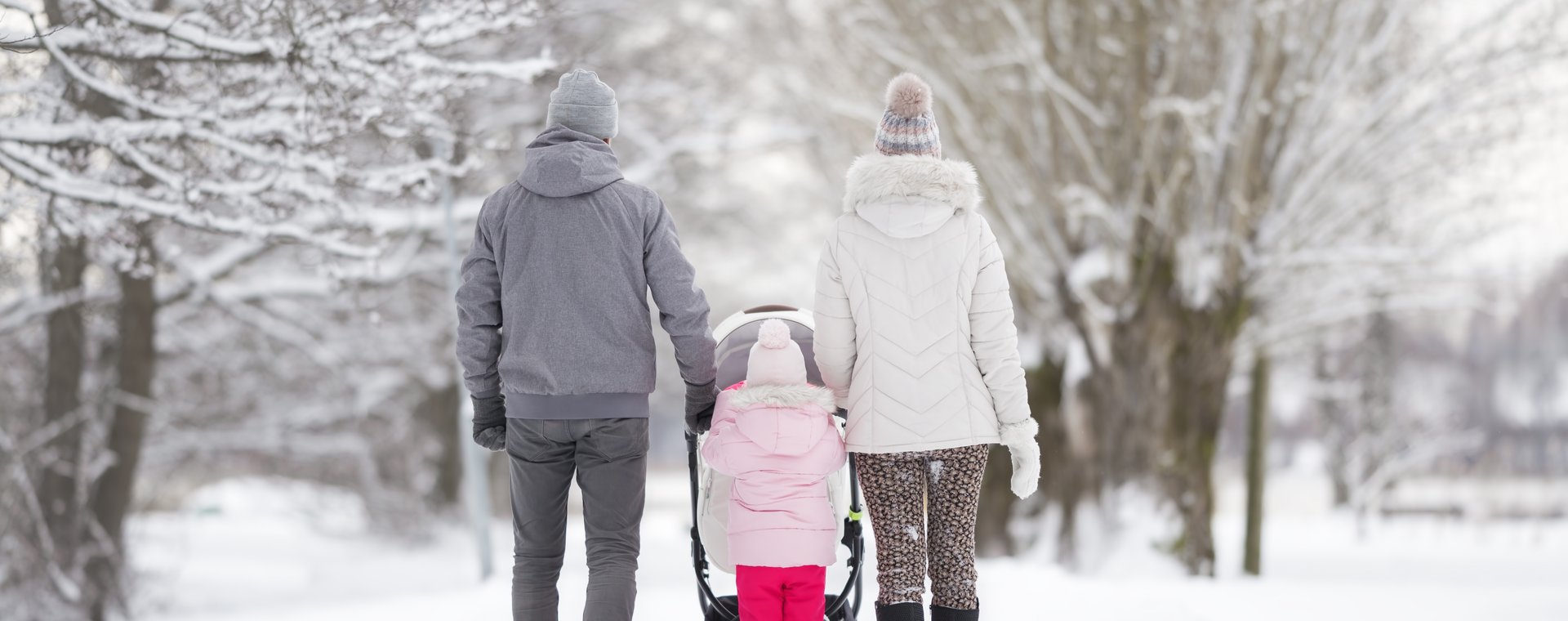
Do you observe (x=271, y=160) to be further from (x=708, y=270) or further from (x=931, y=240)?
(x=708, y=270)

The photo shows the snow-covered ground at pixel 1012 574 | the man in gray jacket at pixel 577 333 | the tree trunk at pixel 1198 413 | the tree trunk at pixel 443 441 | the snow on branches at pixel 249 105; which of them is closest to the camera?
the man in gray jacket at pixel 577 333

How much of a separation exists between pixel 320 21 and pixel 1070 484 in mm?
6912

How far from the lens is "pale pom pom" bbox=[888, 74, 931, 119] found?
3.79 meters

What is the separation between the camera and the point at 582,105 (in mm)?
3701

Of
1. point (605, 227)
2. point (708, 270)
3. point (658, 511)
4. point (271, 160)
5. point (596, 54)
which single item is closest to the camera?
point (605, 227)

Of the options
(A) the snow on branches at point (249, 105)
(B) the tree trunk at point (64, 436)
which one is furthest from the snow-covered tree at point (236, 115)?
(B) the tree trunk at point (64, 436)

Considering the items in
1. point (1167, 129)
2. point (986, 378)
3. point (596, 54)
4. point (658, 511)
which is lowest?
point (658, 511)

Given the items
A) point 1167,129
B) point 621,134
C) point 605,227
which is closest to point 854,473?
point 605,227

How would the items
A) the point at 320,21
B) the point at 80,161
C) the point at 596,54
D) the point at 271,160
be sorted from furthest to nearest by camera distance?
the point at 596,54, the point at 80,161, the point at 271,160, the point at 320,21

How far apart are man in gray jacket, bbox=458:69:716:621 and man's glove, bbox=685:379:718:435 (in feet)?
0.23

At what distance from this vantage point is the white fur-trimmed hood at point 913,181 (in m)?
3.71

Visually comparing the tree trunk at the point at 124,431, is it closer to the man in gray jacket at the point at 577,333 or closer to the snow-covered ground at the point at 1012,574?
the snow-covered ground at the point at 1012,574

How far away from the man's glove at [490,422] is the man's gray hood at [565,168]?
643mm

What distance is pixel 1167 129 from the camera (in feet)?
34.0
